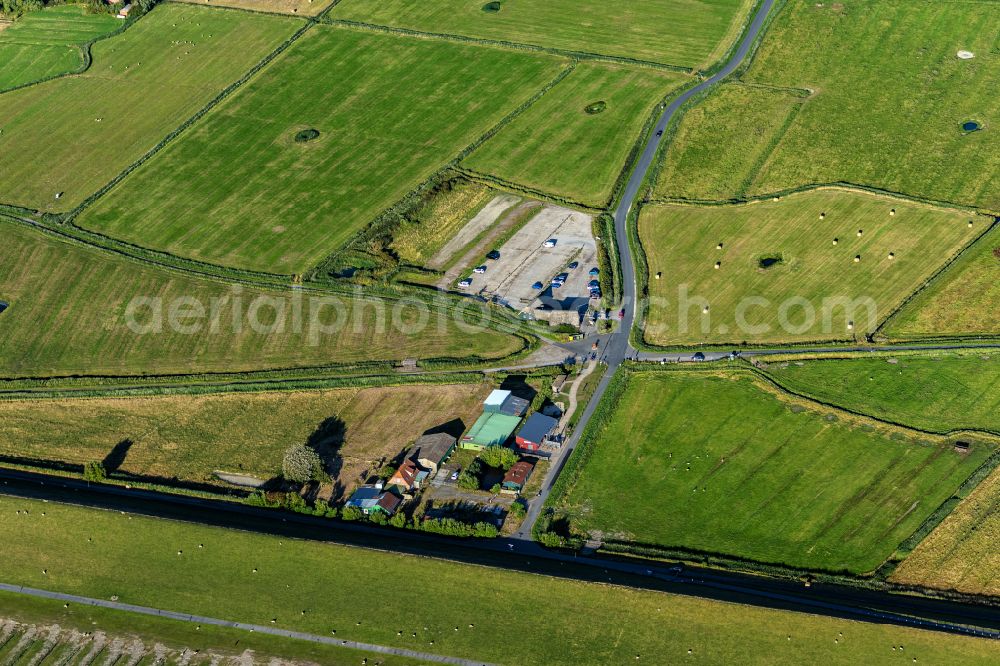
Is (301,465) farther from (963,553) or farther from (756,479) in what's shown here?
(963,553)

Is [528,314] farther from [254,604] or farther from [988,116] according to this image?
[988,116]

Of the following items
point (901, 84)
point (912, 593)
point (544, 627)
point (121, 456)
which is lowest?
point (121, 456)

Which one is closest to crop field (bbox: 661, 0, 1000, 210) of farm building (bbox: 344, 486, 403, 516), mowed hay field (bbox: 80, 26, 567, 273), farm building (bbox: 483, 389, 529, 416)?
mowed hay field (bbox: 80, 26, 567, 273)

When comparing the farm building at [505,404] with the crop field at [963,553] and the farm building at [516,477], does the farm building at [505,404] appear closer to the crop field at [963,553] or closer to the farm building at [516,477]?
the farm building at [516,477]

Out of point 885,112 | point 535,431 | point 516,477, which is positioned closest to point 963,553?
point 516,477

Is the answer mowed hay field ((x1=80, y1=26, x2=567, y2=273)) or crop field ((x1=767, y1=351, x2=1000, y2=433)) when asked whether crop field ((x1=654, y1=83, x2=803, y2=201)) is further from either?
crop field ((x1=767, y1=351, x2=1000, y2=433))

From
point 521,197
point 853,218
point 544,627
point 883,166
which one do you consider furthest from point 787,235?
point 544,627
